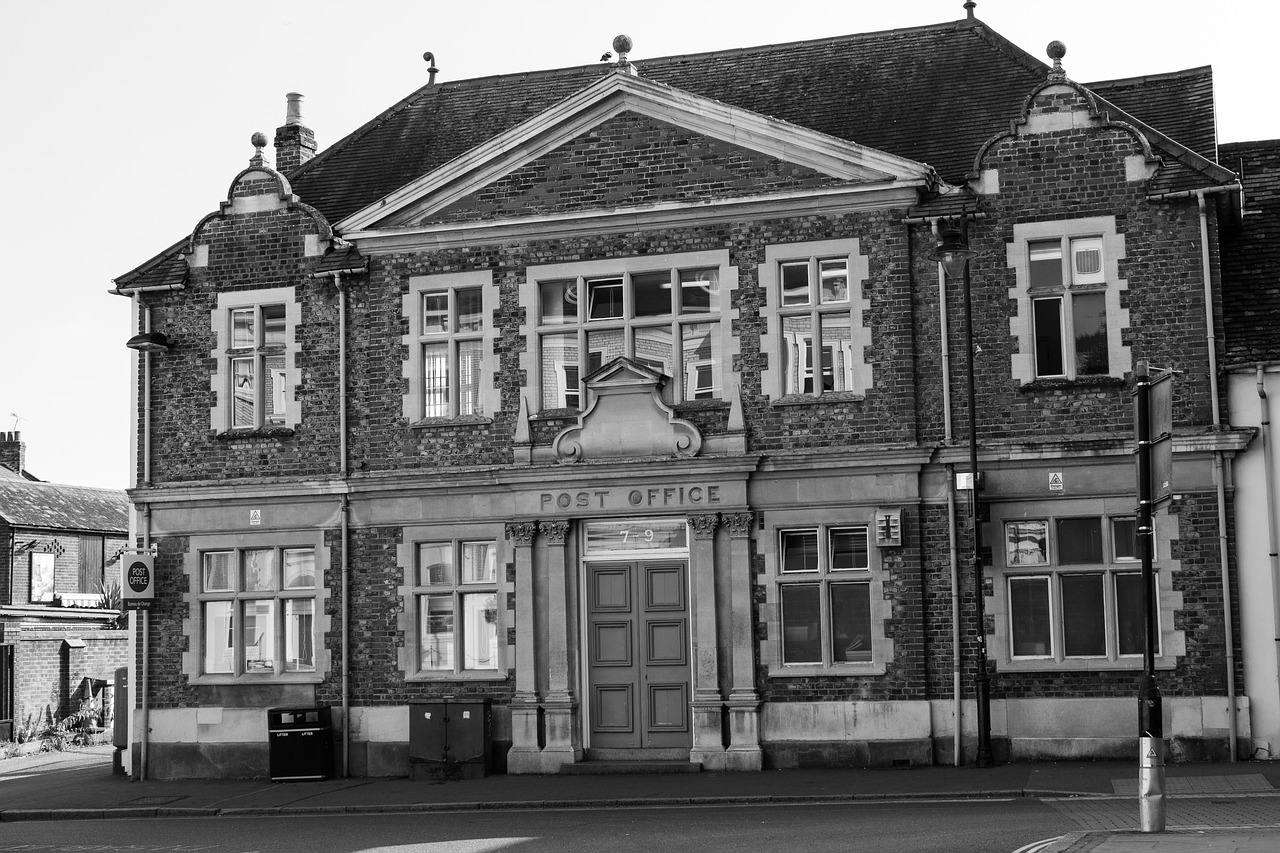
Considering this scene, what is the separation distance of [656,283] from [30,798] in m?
11.2

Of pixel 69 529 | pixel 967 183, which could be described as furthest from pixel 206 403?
pixel 69 529

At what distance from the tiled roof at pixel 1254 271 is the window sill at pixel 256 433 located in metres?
13.0

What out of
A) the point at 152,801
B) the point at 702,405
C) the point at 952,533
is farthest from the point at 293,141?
the point at 952,533

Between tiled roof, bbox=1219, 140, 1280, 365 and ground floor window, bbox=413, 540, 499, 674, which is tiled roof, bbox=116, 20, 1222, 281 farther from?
ground floor window, bbox=413, 540, 499, 674

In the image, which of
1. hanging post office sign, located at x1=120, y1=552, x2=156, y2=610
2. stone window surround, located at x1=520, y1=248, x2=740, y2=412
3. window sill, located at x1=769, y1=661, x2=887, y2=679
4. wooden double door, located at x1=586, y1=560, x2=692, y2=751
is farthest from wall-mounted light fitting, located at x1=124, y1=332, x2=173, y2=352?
window sill, located at x1=769, y1=661, x2=887, y2=679

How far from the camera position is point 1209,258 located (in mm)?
20141

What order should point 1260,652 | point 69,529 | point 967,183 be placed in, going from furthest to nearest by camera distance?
1. point 69,529
2. point 967,183
3. point 1260,652

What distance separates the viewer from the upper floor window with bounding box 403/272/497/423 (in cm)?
2280

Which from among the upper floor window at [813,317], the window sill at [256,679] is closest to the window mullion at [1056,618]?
the upper floor window at [813,317]

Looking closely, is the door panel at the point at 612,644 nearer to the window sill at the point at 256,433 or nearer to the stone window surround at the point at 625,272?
the stone window surround at the point at 625,272

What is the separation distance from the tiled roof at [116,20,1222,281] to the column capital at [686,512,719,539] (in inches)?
221

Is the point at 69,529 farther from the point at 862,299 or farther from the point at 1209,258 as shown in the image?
the point at 1209,258

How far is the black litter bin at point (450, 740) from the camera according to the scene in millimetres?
21375

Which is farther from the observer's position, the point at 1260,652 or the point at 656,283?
the point at 656,283
